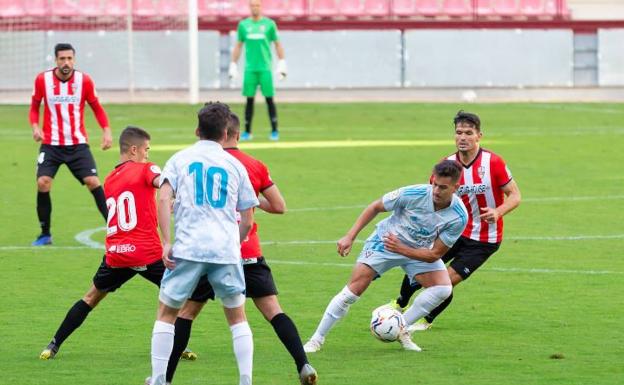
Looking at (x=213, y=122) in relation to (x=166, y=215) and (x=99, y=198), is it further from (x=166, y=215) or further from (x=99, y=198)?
(x=99, y=198)

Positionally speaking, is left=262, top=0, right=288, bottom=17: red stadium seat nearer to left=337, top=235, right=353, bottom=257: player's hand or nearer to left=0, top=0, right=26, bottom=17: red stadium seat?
left=0, top=0, right=26, bottom=17: red stadium seat

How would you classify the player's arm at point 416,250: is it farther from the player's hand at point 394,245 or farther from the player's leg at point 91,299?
the player's leg at point 91,299

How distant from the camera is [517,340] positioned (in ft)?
32.7

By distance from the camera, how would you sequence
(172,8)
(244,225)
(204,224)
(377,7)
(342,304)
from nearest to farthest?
(204,224)
(244,225)
(342,304)
(172,8)
(377,7)

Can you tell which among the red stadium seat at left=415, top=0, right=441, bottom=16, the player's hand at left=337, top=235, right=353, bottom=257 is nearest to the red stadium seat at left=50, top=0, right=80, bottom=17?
the red stadium seat at left=415, top=0, right=441, bottom=16

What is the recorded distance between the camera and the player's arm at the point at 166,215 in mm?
7738

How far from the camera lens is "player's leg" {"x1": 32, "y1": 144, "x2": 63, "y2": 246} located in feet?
48.3

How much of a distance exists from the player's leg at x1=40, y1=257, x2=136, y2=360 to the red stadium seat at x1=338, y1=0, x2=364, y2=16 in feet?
102

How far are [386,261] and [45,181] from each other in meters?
5.97

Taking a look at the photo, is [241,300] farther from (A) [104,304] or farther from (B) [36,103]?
(B) [36,103]

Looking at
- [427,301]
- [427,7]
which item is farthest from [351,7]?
[427,301]

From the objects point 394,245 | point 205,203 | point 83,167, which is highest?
point 205,203

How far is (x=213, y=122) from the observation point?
7.80 meters

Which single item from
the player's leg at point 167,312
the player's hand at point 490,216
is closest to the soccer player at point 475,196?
the player's hand at point 490,216
